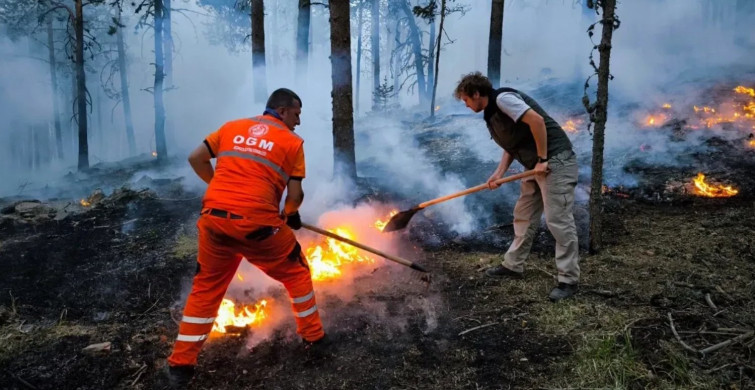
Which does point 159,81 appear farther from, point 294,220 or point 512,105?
point 512,105

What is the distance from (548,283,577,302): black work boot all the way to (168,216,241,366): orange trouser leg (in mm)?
2897

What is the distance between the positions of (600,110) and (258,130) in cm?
389

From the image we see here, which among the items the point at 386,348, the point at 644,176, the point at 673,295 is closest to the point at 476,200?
the point at 644,176

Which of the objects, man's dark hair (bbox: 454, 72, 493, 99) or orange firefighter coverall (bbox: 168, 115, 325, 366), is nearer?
orange firefighter coverall (bbox: 168, 115, 325, 366)

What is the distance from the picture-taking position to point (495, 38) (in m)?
12.8

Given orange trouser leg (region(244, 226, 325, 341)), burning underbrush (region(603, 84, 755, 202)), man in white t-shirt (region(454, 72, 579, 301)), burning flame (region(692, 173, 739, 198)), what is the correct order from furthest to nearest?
burning underbrush (region(603, 84, 755, 202)), burning flame (region(692, 173, 739, 198)), man in white t-shirt (region(454, 72, 579, 301)), orange trouser leg (region(244, 226, 325, 341))

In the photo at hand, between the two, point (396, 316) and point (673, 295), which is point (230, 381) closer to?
point (396, 316)

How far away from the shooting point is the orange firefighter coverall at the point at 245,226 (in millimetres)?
3051

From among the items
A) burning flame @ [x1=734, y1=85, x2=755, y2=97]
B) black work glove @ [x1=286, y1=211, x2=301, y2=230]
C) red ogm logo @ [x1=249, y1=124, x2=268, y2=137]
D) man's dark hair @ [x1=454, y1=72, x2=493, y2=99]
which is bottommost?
black work glove @ [x1=286, y1=211, x2=301, y2=230]

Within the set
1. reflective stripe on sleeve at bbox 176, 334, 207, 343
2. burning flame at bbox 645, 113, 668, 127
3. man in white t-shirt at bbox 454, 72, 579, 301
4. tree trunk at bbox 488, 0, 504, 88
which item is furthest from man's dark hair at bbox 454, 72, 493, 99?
tree trunk at bbox 488, 0, 504, 88

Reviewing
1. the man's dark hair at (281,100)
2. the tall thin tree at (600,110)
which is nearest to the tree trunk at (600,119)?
the tall thin tree at (600,110)

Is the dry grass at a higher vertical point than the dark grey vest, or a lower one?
lower

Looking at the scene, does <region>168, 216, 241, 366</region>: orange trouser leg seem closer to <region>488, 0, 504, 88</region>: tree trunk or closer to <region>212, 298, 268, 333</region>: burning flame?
<region>212, 298, 268, 333</region>: burning flame

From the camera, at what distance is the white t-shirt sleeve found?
3.93m
